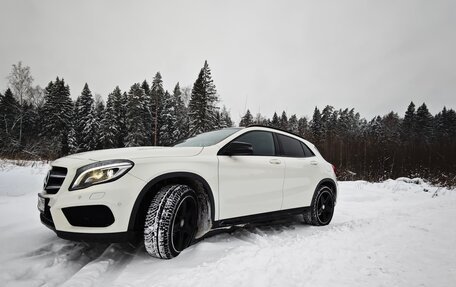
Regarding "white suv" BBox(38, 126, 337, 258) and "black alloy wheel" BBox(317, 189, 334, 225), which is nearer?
"white suv" BBox(38, 126, 337, 258)

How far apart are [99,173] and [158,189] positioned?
59 centimetres

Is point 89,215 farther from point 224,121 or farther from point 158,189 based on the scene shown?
point 224,121

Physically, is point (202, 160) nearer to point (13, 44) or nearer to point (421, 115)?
point (13, 44)

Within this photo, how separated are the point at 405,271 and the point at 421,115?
66.0 m

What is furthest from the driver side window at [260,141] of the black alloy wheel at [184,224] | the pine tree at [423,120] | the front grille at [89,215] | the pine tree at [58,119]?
the pine tree at [423,120]

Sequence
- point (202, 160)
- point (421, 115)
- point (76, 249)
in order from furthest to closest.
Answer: point (421, 115), point (202, 160), point (76, 249)

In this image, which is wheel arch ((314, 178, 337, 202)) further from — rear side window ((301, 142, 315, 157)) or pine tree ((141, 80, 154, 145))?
pine tree ((141, 80, 154, 145))

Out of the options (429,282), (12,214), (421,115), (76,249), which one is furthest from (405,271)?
(421,115)

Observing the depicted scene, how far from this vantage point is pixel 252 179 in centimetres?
315

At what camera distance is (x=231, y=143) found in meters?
3.11

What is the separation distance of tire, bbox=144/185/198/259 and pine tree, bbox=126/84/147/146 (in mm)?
31847

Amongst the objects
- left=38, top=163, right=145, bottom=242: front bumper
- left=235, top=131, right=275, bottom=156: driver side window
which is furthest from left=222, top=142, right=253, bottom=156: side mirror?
left=38, top=163, right=145, bottom=242: front bumper

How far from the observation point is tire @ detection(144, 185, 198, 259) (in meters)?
2.26

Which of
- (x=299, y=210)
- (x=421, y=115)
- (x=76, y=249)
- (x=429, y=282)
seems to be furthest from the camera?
(x=421, y=115)
